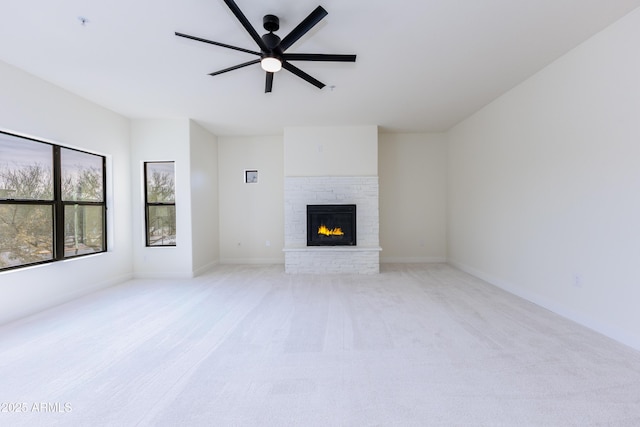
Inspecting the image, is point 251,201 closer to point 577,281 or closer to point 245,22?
point 245,22

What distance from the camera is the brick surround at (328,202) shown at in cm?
491

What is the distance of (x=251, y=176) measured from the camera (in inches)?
229

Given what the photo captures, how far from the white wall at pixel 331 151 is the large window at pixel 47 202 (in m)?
3.02

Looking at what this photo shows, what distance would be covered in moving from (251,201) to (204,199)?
0.97 m

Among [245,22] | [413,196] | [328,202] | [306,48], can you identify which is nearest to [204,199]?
[328,202]

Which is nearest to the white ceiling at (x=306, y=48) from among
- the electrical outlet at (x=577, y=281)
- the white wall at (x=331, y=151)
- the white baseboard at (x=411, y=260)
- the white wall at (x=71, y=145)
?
the white wall at (x=71, y=145)

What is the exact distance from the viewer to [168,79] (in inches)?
125

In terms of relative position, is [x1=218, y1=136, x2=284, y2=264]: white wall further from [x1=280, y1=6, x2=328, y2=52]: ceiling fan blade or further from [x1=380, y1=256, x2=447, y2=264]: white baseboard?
[x1=280, y1=6, x2=328, y2=52]: ceiling fan blade

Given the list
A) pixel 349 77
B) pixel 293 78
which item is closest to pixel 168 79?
pixel 293 78

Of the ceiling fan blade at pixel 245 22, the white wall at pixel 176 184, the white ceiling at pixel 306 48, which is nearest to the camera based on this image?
the ceiling fan blade at pixel 245 22

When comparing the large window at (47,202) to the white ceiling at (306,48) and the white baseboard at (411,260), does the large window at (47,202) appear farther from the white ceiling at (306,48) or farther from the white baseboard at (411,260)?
the white baseboard at (411,260)

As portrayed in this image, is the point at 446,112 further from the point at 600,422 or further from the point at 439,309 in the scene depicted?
the point at 600,422

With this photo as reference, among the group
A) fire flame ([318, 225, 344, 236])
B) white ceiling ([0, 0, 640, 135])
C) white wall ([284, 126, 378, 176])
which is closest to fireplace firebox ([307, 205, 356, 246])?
fire flame ([318, 225, 344, 236])

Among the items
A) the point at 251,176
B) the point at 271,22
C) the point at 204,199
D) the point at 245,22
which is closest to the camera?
the point at 245,22
